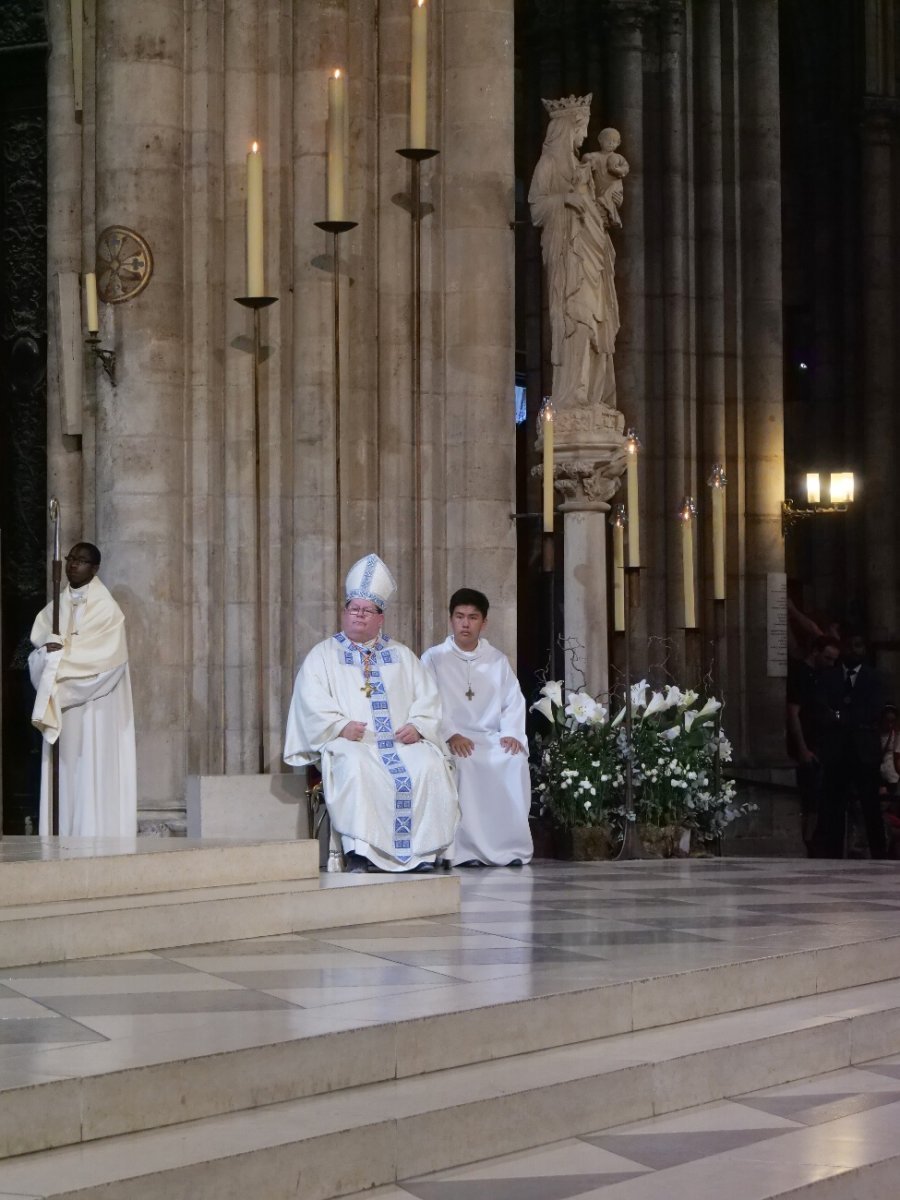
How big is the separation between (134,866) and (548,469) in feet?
15.3

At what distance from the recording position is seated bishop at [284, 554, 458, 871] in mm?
10062

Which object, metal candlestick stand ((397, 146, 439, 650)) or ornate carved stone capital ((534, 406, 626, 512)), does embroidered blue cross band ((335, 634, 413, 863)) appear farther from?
ornate carved stone capital ((534, 406, 626, 512))

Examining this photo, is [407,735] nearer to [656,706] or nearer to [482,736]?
[482,736]

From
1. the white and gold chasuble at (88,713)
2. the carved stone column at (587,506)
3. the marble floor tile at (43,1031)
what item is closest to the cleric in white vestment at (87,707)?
the white and gold chasuble at (88,713)

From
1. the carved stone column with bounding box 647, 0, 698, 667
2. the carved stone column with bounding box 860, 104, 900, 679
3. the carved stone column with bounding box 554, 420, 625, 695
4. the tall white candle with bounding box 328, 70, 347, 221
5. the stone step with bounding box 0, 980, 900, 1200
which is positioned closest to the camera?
the stone step with bounding box 0, 980, 900, 1200

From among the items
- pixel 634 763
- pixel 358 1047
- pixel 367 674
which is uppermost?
pixel 367 674

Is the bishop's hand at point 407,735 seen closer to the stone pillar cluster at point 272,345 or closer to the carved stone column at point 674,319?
the stone pillar cluster at point 272,345

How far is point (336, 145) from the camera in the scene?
10.6m

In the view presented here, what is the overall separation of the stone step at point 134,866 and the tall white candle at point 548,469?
3.36 m

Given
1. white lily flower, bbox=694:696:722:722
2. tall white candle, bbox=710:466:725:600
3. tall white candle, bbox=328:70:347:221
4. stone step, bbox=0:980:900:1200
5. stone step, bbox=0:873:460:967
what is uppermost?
tall white candle, bbox=328:70:347:221

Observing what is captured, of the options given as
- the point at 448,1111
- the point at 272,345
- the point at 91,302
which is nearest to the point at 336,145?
the point at 272,345

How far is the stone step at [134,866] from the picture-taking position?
6.97 m

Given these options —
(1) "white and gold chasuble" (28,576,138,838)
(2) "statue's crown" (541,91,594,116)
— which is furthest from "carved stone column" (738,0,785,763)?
(1) "white and gold chasuble" (28,576,138,838)

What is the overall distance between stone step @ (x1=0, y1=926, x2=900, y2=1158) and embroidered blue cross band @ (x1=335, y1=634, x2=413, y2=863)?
8.60 ft
